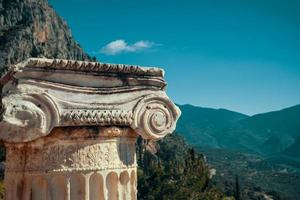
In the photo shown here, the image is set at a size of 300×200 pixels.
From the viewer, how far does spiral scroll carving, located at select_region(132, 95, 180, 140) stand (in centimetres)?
380

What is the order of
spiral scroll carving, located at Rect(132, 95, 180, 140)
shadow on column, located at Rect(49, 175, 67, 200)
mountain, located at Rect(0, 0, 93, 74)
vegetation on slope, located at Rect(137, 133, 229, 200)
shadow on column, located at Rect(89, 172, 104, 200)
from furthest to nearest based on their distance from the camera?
mountain, located at Rect(0, 0, 93, 74) < vegetation on slope, located at Rect(137, 133, 229, 200) < spiral scroll carving, located at Rect(132, 95, 180, 140) < shadow on column, located at Rect(89, 172, 104, 200) < shadow on column, located at Rect(49, 175, 67, 200)

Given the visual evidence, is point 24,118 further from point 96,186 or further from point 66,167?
point 96,186

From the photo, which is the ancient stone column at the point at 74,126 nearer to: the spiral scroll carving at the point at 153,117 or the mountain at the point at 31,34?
the spiral scroll carving at the point at 153,117

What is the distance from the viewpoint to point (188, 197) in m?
41.8

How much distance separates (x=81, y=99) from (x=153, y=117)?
67 centimetres

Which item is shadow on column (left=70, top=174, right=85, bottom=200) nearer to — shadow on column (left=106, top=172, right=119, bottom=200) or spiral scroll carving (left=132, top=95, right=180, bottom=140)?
shadow on column (left=106, top=172, right=119, bottom=200)

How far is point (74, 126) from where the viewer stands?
11.6 ft

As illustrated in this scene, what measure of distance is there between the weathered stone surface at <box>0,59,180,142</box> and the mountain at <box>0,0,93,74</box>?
74700mm

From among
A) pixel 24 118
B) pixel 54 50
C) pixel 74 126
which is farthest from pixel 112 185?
pixel 54 50

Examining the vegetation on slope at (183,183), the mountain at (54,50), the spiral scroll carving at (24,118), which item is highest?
the mountain at (54,50)

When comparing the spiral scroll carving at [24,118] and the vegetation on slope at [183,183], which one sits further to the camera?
the vegetation on slope at [183,183]

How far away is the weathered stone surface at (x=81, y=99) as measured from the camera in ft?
11.0

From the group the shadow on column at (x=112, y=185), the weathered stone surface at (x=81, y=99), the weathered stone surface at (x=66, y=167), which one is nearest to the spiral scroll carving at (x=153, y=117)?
the weathered stone surface at (x=81, y=99)

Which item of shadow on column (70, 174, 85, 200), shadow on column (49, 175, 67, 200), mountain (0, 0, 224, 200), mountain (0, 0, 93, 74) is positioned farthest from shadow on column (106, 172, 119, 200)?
mountain (0, 0, 93, 74)
